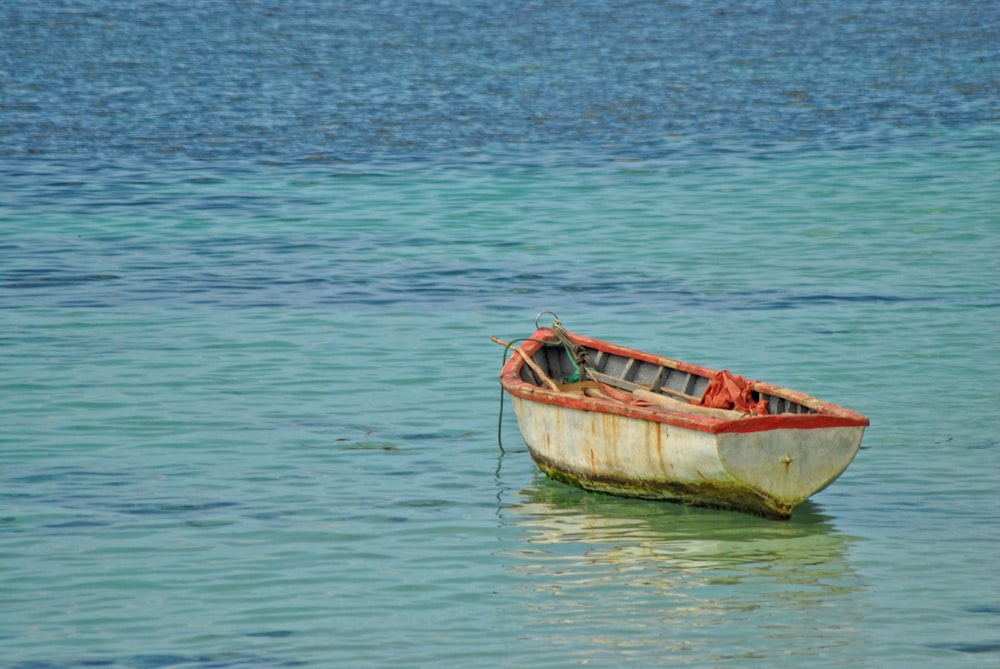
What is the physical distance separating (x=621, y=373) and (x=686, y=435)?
10.4ft

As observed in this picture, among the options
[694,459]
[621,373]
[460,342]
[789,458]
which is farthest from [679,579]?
[460,342]

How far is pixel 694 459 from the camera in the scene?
1334 cm

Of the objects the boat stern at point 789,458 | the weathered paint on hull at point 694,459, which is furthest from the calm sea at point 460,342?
the boat stern at point 789,458

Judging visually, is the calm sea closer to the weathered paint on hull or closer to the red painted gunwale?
the weathered paint on hull

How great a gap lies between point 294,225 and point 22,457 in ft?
44.0

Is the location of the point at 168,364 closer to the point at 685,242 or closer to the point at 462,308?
the point at 462,308

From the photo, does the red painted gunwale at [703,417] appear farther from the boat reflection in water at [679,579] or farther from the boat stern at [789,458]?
the boat reflection in water at [679,579]

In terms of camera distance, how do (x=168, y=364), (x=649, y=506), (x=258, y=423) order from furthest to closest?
(x=168, y=364) → (x=258, y=423) → (x=649, y=506)

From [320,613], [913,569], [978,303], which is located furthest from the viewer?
[978,303]

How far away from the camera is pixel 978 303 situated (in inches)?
883

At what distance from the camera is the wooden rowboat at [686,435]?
42.9 feet

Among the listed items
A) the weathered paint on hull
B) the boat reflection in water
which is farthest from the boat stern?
the boat reflection in water

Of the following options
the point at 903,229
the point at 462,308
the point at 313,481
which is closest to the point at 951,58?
the point at 903,229

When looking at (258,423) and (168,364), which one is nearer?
(258,423)
